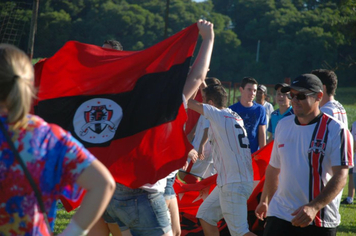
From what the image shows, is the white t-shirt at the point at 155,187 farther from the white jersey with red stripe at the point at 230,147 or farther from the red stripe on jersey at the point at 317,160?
the white jersey with red stripe at the point at 230,147

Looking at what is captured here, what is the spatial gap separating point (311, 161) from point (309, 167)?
0.06 meters

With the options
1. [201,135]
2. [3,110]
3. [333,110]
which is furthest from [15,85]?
[201,135]

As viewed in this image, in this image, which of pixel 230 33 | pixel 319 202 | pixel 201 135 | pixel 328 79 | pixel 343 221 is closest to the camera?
pixel 319 202

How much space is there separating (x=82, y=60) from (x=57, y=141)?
8.89 feet

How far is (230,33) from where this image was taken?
3339 inches

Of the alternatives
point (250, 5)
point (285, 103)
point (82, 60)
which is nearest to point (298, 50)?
point (250, 5)

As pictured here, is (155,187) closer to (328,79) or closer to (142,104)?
(142,104)

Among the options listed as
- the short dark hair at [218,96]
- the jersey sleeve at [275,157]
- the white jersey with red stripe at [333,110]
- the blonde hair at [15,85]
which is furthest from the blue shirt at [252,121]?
the blonde hair at [15,85]

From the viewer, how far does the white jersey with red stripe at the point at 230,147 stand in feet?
19.4

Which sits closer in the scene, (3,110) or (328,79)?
(3,110)

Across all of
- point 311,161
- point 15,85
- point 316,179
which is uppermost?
point 15,85

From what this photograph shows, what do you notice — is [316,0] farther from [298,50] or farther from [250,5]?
[298,50]

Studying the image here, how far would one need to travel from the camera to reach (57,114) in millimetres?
4609

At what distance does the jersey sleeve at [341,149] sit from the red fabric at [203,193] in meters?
2.54
